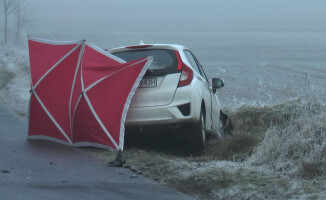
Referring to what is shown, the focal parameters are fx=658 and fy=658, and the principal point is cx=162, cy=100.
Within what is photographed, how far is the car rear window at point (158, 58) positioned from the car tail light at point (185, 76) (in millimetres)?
118

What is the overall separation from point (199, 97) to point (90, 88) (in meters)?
1.52

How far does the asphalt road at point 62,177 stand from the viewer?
6.69 metres

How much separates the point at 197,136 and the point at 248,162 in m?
1.26

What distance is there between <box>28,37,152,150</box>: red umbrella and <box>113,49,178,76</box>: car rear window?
10.9 inches

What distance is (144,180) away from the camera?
745 centimetres

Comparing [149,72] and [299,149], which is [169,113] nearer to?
[149,72]

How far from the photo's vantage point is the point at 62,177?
293 inches

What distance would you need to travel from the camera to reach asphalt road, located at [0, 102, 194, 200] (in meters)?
6.69

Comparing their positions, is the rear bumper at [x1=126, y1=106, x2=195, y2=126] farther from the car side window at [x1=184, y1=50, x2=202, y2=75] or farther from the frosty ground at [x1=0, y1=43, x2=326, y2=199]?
the car side window at [x1=184, y1=50, x2=202, y2=75]

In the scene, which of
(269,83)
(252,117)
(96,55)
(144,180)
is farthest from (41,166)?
(269,83)

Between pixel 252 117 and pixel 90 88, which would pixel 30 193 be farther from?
pixel 252 117

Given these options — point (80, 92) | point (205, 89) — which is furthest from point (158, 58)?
point (80, 92)

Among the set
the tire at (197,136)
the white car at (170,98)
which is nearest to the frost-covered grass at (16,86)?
the white car at (170,98)

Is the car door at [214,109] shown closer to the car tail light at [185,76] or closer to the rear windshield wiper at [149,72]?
the car tail light at [185,76]
